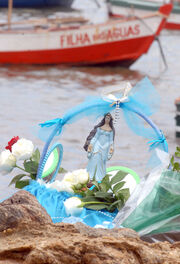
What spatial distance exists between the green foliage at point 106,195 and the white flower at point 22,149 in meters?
0.51

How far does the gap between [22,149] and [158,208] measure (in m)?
1.47

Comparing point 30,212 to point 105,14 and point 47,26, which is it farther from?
point 105,14

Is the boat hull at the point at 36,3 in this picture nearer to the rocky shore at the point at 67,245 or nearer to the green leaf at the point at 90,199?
the green leaf at the point at 90,199

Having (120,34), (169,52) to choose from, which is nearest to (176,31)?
(169,52)

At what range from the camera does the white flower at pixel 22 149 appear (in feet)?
15.2

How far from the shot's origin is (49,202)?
4.44 m

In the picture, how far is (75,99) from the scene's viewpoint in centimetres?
1507

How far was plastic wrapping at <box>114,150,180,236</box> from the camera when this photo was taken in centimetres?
349

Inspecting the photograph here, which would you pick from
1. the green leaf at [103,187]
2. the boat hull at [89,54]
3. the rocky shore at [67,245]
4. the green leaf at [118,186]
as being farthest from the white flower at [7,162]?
the boat hull at [89,54]

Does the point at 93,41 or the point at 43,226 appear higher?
the point at 43,226

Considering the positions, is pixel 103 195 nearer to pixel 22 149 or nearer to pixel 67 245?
pixel 22 149

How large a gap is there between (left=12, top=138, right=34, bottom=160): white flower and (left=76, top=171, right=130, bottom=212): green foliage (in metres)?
0.51

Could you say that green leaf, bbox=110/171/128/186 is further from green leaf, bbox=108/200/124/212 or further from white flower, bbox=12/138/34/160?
white flower, bbox=12/138/34/160

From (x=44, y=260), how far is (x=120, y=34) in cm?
1699
